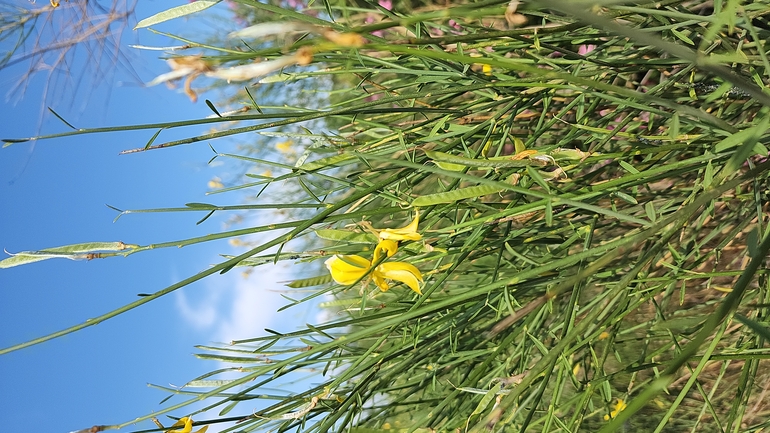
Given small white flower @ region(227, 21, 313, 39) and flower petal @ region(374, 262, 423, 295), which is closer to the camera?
small white flower @ region(227, 21, 313, 39)

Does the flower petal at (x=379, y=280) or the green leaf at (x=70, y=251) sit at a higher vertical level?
the green leaf at (x=70, y=251)

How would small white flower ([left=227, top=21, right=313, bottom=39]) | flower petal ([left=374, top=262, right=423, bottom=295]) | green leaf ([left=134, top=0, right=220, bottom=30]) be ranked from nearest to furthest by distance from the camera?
1. small white flower ([left=227, top=21, right=313, bottom=39])
2. green leaf ([left=134, top=0, right=220, bottom=30])
3. flower petal ([left=374, top=262, right=423, bottom=295])

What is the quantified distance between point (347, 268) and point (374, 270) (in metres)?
0.03

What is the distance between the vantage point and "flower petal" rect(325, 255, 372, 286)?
51 cm

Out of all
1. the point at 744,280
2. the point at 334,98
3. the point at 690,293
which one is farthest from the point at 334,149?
the point at 334,98

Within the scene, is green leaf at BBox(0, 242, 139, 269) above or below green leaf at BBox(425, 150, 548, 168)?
above

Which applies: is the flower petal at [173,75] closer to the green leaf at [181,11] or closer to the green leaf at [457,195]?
the green leaf at [181,11]

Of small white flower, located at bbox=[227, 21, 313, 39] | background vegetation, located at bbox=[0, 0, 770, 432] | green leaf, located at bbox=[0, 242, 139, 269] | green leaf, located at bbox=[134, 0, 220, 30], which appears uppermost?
green leaf, located at bbox=[134, 0, 220, 30]

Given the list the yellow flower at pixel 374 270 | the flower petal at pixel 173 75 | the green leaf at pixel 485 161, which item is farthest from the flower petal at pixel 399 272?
the flower petal at pixel 173 75

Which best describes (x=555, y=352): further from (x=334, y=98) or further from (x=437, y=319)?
(x=334, y=98)

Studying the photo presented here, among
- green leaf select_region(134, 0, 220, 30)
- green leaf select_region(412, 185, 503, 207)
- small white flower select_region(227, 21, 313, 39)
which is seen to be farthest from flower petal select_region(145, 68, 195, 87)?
green leaf select_region(412, 185, 503, 207)

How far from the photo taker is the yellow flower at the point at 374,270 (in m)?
0.51

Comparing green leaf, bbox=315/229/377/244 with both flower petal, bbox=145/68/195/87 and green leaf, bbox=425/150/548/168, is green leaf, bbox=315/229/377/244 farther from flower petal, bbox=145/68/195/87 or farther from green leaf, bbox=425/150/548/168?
flower petal, bbox=145/68/195/87

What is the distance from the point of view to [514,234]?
71cm
